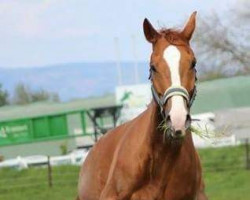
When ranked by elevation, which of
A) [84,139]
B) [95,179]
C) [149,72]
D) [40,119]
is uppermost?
[149,72]

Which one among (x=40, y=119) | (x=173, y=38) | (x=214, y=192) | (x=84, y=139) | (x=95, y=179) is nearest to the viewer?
(x=173, y=38)

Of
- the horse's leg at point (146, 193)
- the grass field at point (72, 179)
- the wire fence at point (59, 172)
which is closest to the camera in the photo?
the horse's leg at point (146, 193)

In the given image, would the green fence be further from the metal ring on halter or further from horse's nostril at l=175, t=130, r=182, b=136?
horse's nostril at l=175, t=130, r=182, b=136

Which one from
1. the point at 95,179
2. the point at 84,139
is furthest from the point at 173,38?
the point at 84,139

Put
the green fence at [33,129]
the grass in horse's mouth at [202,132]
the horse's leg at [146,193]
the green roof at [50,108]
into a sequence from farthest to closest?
the green roof at [50,108]
the green fence at [33,129]
the horse's leg at [146,193]
the grass in horse's mouth at [202,132]

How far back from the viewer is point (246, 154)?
97.8 ft

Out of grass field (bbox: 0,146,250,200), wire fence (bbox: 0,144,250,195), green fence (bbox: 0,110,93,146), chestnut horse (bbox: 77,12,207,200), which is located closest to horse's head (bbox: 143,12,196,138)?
chestnut horse (bbox: 77,12,207,200)

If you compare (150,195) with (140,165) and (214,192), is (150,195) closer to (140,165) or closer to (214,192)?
(140,165)

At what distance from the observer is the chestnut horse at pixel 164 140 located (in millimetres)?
7188

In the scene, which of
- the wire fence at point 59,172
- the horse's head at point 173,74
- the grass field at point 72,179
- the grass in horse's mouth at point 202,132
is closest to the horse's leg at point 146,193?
the grass in horse's mouth at point 202,132

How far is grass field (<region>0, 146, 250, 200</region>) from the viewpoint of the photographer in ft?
83.1

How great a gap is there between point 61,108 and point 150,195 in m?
55.0

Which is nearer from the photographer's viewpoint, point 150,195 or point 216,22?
point 150,195

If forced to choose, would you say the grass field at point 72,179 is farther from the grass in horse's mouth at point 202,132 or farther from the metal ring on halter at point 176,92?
the metal ring on halter at point 176,92
